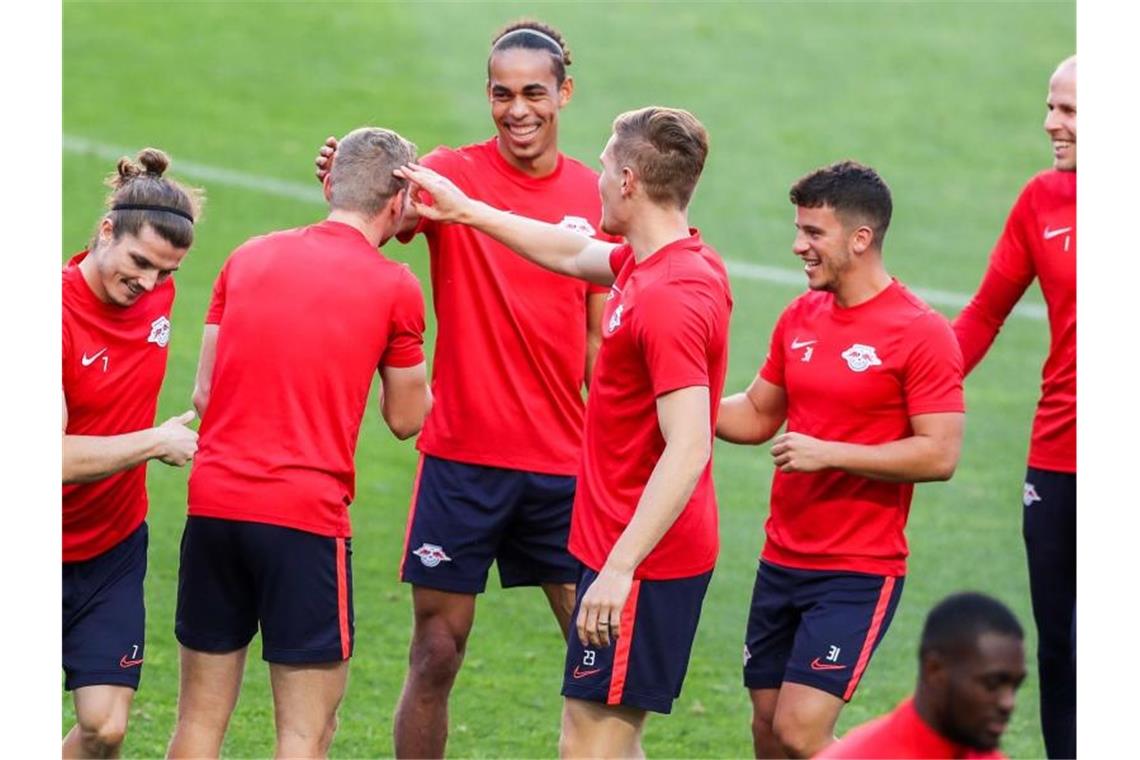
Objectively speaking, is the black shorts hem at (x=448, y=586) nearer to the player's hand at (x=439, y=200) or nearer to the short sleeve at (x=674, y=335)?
the player's hand at (x=439, y=200)

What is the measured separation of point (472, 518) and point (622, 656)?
50.5 inches

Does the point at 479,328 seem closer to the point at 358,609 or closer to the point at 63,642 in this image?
the point at 63,642

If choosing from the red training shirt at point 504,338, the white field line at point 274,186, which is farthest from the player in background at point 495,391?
the white field line at point 274,186

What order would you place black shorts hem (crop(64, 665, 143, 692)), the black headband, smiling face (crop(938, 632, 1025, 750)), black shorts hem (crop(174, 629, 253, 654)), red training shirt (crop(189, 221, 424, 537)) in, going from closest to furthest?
smiling face (crop(938, 632, 1025, 750))
red training shirt (crop(189, 221, 424, 537))
black shorts hem (crop(174, 629, 253, 654))
the black headband
black shorts hem (crop(64, 665, 143, 692))

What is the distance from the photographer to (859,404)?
634cm

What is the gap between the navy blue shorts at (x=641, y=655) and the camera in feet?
19.2

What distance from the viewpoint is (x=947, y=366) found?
248 inches

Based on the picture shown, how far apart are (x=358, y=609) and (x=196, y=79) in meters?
14.1

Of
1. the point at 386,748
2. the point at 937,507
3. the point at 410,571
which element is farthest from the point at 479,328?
the point at 937,507

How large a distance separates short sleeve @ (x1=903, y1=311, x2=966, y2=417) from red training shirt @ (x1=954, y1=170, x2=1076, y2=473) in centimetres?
73

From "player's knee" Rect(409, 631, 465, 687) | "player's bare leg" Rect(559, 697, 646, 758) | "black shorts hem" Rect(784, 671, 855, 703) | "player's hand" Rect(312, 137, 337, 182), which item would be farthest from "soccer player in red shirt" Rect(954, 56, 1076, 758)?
"player's hand" Rect(312, 137, 337, 182)

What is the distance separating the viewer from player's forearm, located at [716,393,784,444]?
6.70m

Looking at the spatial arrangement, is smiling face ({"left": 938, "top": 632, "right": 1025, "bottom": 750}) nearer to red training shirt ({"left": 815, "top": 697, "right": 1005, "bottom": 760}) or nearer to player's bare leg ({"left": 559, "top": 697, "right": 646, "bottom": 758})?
red training shirt ({"left": 815, "top": 697, "right": 1005, "bottom": 760})

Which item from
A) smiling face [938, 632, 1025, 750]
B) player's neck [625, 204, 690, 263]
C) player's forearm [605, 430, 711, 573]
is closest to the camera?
smiling face [938, 632, 1025, 750]
